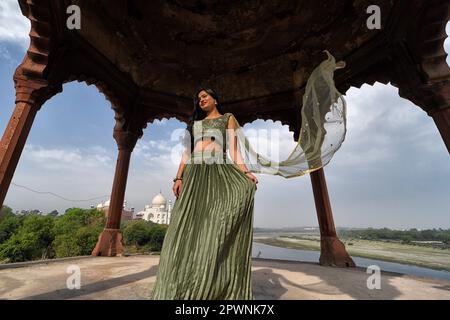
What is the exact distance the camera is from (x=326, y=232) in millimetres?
6215

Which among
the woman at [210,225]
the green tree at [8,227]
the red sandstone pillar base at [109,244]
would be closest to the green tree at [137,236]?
the green tree at [8,227]

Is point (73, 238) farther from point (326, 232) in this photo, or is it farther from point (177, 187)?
point (177, 187)

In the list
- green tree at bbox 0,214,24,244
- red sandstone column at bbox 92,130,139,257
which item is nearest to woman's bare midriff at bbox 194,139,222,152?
red sandstone column at bbox 92,130,139,257

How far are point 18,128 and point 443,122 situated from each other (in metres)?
6.67

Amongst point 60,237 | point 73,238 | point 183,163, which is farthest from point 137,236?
point 183,163

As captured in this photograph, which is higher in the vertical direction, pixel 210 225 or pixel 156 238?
pixel 156 238

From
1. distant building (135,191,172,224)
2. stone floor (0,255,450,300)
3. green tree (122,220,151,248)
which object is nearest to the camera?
stone floor (0,255,450,300)

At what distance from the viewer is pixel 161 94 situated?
24.3ft

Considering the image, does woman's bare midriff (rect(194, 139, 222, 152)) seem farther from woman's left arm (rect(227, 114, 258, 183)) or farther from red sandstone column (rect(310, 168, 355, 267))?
red sandstone column (rect(310, 168, 355, 267))

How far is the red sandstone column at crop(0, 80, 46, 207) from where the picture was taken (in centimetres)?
355

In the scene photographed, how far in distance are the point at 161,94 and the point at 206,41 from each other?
6.62 feet

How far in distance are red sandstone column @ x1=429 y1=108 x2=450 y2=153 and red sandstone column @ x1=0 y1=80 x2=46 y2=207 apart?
257 inches

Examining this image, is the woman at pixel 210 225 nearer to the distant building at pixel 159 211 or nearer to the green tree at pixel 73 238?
the green tree at pixel 73 238
